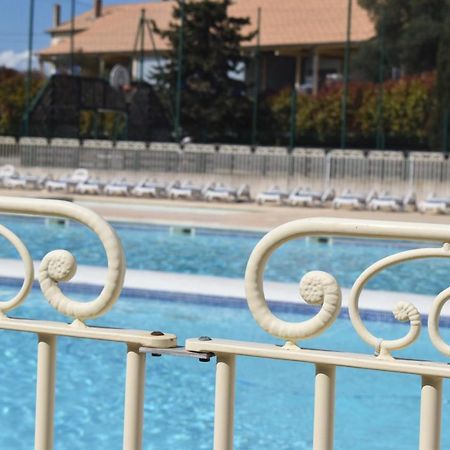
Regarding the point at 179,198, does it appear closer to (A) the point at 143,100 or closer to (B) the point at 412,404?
(A) the point at 143,100

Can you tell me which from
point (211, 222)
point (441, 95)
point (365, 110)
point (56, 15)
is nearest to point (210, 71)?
point (365, 110)

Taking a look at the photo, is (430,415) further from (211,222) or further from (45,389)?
(211,222)

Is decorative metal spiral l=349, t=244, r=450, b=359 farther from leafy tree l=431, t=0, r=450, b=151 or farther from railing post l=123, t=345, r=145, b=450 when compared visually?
leafy tree l=431, t=0, r=450, b=151

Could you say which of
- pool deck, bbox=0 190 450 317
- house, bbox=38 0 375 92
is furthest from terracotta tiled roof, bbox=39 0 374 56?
pool deck, bbox=0 190 450 317

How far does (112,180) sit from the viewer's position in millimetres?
25891

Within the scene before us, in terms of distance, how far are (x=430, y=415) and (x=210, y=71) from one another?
125ft

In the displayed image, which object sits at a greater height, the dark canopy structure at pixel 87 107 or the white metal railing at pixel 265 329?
the dark canopy structure at pixel 87 107

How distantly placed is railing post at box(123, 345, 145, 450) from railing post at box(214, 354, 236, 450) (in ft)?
0.56

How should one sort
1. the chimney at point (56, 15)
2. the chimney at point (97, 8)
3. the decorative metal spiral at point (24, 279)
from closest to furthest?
the decorative metal spiral at point (24, 279), the chimney at point (97, 8), the chimney at point (56, 15)

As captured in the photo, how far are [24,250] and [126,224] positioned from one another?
47.8 feet

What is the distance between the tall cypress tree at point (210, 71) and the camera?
3866cm

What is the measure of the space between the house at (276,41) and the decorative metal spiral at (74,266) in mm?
48613

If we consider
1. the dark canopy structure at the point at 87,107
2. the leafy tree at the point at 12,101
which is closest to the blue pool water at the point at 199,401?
the dark canopy structure at the point at 87,107

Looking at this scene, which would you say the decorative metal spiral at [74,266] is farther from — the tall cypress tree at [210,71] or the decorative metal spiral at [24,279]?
the tall cypress tree at [210,71]
